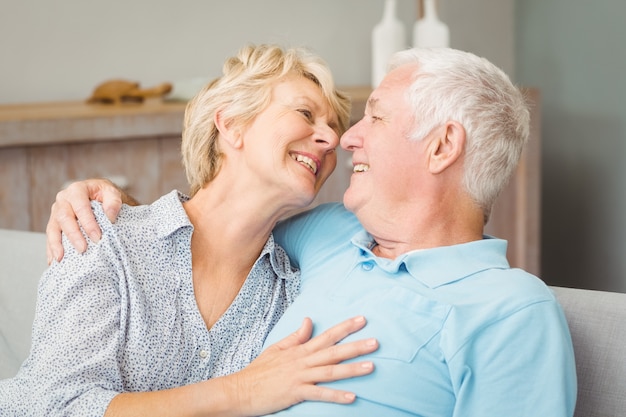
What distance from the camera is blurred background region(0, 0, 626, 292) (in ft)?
10.9

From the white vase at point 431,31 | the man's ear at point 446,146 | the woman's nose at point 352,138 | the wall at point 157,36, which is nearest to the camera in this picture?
the man's ear at point 446,146

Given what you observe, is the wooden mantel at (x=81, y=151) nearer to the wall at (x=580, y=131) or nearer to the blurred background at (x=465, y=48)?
the blurred background at (x=465, y=48)

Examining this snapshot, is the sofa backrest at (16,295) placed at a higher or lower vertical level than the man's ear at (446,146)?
lower

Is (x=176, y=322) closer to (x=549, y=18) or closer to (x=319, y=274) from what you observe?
(x=319, y=274)

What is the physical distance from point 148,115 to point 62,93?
2.14ft

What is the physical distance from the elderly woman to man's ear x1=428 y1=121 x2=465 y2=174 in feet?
0.83

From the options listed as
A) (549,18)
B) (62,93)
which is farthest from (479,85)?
(549,18)

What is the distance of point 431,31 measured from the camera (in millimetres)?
3445

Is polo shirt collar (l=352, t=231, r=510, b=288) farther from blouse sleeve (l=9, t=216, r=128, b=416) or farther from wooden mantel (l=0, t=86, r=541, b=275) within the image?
wooden mantel (l=0, t=86, r=541, b=275)

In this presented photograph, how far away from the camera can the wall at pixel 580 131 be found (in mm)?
3660

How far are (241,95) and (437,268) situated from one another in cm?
54

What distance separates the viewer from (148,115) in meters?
2.86

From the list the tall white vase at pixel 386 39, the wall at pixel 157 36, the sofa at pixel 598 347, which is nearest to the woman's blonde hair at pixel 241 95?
the sofa at pixel 598 347

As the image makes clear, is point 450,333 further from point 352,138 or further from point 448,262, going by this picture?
point 352,138
